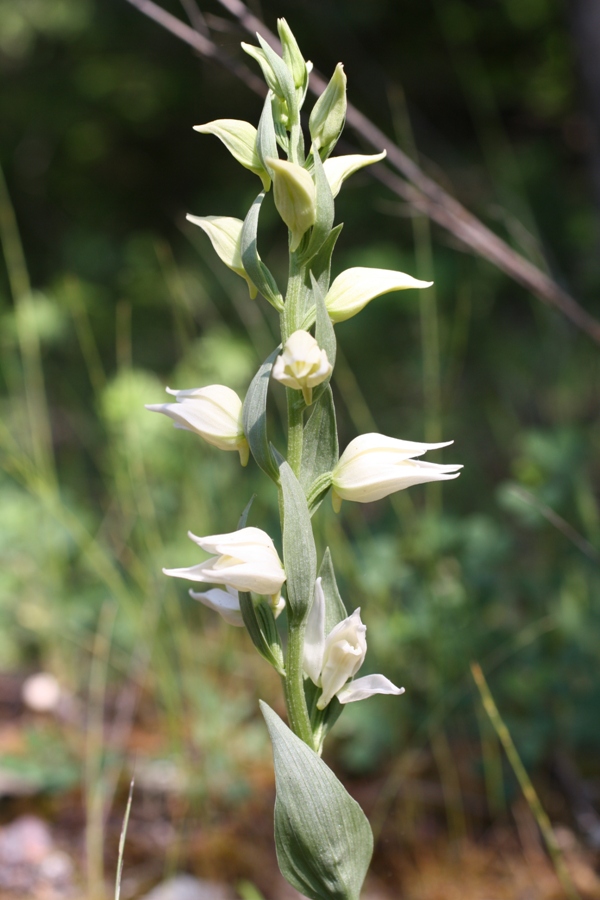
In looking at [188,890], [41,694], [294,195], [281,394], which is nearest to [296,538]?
[294,195]

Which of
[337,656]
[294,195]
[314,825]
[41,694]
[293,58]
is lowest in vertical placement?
[41,694]

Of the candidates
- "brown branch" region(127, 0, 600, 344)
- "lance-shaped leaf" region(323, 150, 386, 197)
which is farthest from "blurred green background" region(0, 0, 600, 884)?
"lance-shaped leaf" region(323, 150, 386, 197)

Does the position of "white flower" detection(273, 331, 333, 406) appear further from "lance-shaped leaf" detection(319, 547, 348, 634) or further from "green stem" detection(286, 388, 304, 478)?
"lance-shaped leaf" detection(319, 547, 348, 634)

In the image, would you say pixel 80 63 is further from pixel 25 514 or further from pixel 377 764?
pixel 377 764

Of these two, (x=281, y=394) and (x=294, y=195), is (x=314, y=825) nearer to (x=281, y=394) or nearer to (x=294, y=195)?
(x=294, y=195)

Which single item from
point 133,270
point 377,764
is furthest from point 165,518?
point 133,270

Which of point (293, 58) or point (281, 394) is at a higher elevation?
point (293, 58)

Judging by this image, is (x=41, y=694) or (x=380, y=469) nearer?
(x=380, y=469)

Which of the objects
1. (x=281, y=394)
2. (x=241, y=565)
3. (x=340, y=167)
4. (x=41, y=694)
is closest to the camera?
(x=241, y=565)
